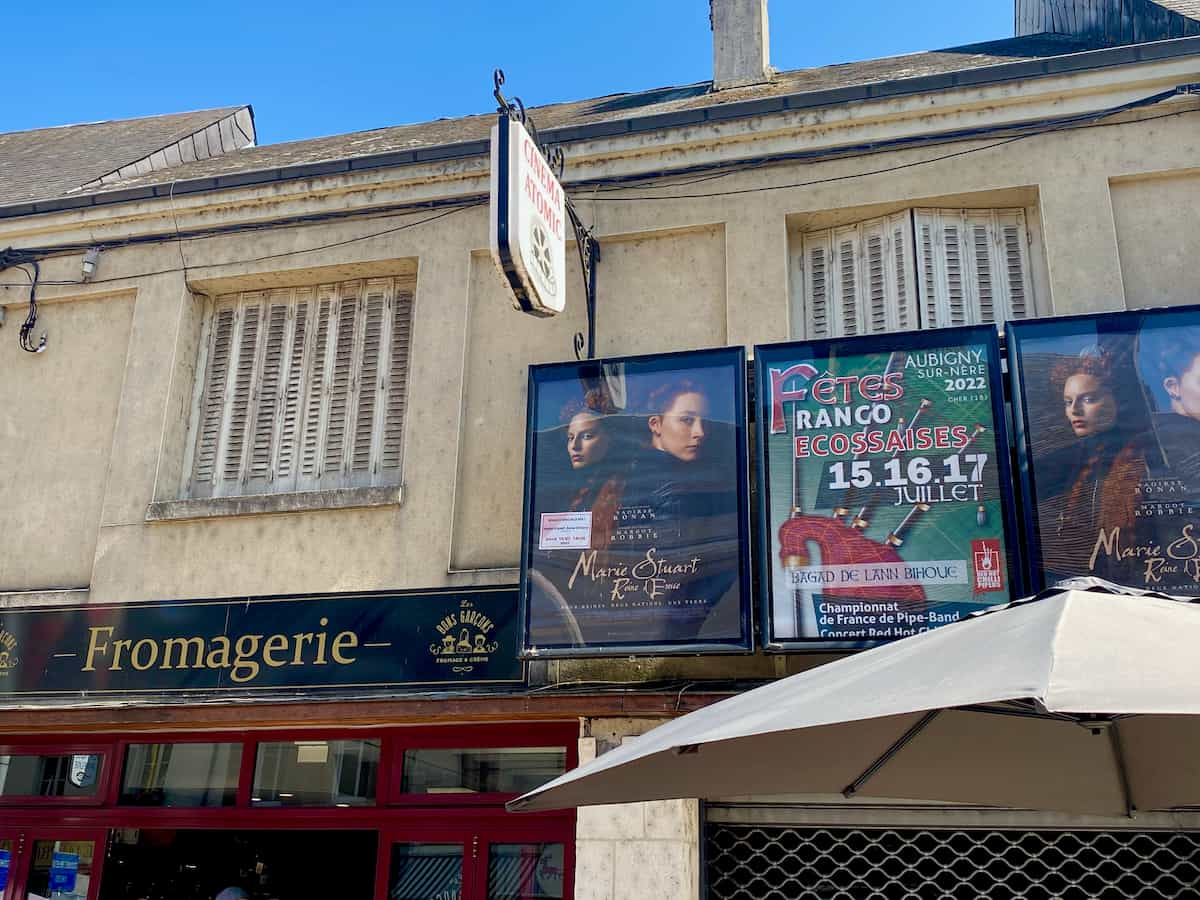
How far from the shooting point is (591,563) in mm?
7375

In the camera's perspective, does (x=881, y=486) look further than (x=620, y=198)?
No

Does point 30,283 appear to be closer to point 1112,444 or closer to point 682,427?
point 682,427

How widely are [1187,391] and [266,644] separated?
612cm

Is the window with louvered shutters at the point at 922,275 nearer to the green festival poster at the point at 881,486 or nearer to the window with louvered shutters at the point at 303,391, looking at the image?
the green festival poster at the point at 881,486

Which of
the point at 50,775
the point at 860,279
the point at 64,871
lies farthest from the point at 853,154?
the point at 64,871

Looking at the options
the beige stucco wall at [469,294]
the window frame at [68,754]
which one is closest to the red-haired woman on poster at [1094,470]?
the beige stucco wall at [469,294]

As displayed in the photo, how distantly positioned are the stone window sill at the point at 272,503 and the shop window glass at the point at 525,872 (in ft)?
8.18

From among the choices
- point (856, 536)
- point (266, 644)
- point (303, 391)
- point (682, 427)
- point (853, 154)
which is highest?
point (853, 154)

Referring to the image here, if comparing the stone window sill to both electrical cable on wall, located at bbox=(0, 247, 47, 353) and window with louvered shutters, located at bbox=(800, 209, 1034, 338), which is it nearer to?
electrical cable on wall, located at bbox=(0, 247, 47, 353)

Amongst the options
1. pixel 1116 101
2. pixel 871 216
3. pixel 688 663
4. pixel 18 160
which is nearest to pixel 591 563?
pixel 688 663

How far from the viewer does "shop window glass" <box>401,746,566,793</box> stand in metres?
7.62

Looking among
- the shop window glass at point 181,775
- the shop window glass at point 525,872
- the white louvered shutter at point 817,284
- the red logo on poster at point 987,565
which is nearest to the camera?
the red logo on poster at point 987,565

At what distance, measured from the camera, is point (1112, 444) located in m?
6.84

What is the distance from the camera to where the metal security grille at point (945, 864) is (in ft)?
21.4
